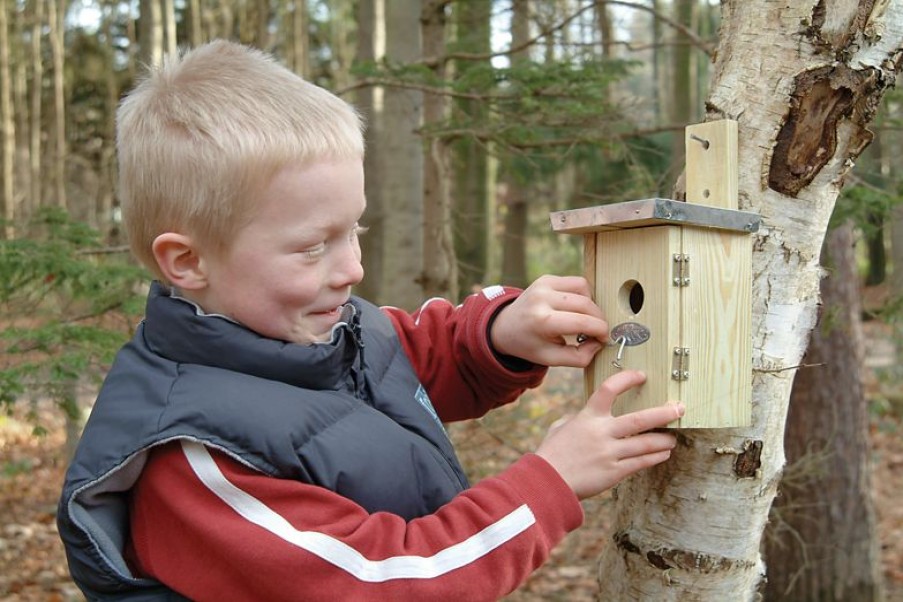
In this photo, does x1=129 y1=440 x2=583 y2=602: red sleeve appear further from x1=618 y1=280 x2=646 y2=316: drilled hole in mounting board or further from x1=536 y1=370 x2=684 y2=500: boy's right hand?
x1=618 y1=280 x2=646 y2=316: drilled hole in mounting board

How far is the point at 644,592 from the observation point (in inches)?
79.2

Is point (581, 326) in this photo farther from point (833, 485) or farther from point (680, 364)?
point (833, 485)

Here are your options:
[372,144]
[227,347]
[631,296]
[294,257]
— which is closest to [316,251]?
[294,257]

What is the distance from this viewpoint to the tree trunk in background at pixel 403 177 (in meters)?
5.40

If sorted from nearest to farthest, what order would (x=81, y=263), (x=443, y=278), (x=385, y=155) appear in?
(x=81, y=263) < (x=443, y=278) < (x=385, y=155)

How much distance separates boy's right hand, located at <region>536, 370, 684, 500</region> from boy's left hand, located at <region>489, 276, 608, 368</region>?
134mm

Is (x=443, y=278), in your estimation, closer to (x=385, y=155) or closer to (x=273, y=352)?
(x=385, y=155)

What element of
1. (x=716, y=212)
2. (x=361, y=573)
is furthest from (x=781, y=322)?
(x=361, y=573)

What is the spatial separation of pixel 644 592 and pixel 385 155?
154 inches

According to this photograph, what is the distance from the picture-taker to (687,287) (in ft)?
5.65

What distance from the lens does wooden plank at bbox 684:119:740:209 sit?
182cm

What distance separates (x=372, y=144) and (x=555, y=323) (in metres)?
6.22

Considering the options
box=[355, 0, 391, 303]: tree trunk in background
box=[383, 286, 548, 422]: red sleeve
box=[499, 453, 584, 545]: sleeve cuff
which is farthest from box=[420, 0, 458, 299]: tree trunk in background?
box=[499, 453, 584, 545]: sleeve cuff

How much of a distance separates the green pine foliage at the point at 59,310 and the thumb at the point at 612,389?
2089 mm
